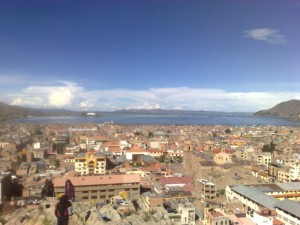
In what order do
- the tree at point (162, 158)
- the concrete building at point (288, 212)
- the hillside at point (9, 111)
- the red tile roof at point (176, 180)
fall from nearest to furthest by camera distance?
the hillside at point (9, 111), the concrete building at point (288, 212), the red tile roof at point (176, 180), the tree at point (162, 158)

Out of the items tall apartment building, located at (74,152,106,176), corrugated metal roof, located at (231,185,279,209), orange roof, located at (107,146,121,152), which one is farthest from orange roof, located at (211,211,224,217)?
orange roof, located at (107,146,121,152)

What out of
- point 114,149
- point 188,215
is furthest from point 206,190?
point 114,149

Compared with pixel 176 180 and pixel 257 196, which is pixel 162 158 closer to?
pixel 176 180

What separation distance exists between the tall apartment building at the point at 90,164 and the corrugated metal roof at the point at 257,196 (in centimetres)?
536

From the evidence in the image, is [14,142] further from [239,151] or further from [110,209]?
[239,151]

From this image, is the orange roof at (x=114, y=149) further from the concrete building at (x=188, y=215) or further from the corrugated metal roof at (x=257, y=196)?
the concrete building at (x=188, y=215)

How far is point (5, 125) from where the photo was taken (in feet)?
27.7

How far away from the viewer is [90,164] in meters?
12.5

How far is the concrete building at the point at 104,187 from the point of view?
9.00 metres

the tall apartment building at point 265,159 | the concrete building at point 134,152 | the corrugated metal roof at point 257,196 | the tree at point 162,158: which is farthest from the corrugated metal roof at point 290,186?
the concrete building at point 134,152

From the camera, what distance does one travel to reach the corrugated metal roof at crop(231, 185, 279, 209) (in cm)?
780

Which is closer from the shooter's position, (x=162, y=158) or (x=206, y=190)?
(x=206, y=190)

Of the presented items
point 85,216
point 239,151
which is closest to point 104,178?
point 85,216

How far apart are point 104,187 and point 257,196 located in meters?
4.06
